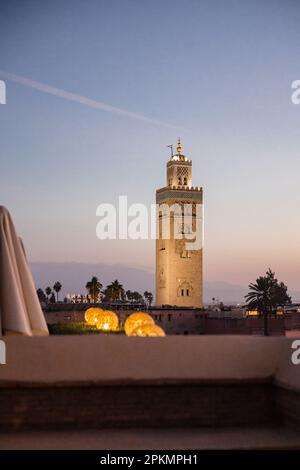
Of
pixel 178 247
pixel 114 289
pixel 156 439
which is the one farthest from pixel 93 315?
pixel 114 289

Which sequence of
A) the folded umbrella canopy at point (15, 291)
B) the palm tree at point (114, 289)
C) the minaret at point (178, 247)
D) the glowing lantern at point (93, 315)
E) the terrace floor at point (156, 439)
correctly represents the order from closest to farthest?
the terrace floor at point (156, 439), the folded umbrella canopy at point (15, 291), the glowing lantern at point (93, 315), the minaret at point (178, 247), the palm tree at point (114, 289)

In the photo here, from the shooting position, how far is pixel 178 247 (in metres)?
67.2

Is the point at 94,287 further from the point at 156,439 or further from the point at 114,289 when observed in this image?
the point at 156,439

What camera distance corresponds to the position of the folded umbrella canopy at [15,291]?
24.2ft

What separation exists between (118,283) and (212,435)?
82.8m

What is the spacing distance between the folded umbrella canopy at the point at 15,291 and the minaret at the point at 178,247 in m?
58.3

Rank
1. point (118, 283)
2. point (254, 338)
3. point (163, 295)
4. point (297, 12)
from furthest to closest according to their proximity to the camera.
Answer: point (118, 283) < point (163, 295) < point (297, 12) < point (254, 338)

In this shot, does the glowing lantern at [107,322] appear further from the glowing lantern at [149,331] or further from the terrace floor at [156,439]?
the terrace floor at [156,439]

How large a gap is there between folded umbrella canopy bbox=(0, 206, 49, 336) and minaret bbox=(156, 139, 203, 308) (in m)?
58.3

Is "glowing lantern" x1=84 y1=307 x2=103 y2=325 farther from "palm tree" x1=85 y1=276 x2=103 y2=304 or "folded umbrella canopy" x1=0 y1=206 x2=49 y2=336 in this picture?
"palm tree" x1=85 y1=276 x2=103 y2=304

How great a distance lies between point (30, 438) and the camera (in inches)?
265

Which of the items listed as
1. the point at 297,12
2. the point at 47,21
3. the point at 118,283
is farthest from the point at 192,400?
the point at 118,283

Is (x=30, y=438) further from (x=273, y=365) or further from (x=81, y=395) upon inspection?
(x=273, y=365)

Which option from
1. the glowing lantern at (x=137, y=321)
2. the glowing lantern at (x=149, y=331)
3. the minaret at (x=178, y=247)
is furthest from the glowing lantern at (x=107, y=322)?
the minaret at (x=178, y=247)
